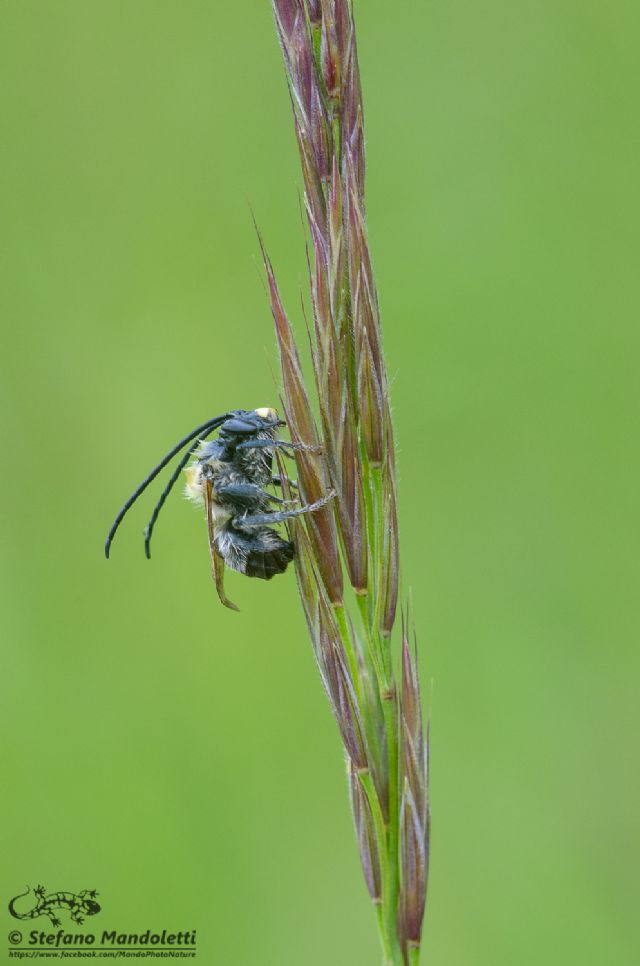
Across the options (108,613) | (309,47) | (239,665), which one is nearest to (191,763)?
(239,665)

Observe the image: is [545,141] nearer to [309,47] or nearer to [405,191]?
[405,191]

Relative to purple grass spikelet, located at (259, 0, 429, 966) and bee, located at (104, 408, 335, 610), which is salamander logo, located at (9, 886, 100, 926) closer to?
bee, located at (104, 408, 335, 610)

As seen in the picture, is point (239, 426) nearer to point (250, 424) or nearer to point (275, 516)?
point (250, 424)

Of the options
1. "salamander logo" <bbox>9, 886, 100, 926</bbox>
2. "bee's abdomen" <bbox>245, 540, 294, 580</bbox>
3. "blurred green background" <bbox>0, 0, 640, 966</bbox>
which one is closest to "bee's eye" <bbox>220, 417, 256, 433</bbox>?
"bee's abdomen" <bbox>245, 540, 294, 580</bbox>

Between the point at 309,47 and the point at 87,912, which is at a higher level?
the point at 309,47

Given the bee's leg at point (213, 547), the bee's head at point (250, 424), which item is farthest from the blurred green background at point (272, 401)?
the bee's head at point (250, 424)

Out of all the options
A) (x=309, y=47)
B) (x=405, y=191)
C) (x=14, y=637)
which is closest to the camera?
(x=309, y=47)

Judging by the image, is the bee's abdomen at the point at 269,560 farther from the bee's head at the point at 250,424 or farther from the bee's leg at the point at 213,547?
the bee's head at the point at 250,424
